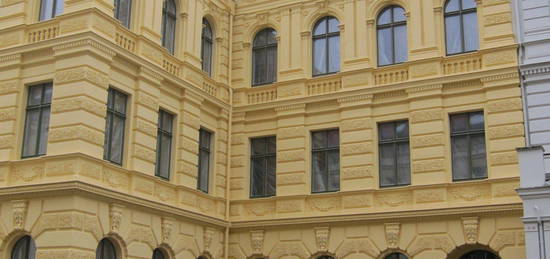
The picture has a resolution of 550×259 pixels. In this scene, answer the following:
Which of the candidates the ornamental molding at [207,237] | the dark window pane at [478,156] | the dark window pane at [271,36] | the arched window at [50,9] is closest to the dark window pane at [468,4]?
the dark window pane at [478,156]

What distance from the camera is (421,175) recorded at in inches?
866

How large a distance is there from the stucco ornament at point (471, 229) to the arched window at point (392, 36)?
5.79m

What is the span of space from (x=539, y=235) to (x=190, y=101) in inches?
447

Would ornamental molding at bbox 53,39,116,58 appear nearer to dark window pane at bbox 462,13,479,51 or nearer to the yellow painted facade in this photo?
the yellow painted facade

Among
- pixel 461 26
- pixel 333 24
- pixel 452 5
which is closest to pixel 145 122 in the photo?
pixel 333 24

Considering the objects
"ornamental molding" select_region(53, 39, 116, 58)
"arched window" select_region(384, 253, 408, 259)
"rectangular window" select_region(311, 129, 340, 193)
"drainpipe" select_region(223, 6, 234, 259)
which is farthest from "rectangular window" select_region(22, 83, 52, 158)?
"arched window" select_region(384, 253, 408, 259)

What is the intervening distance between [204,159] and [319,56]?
5390 millimetres

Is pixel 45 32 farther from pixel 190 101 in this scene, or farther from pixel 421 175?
pixel 421 175

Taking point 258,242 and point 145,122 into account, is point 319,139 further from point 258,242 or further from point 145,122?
point 145,122

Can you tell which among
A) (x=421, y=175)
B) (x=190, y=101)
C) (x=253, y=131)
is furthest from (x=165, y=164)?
(x=421, y=175)

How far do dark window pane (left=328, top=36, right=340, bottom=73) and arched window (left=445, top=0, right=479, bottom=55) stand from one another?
3.74 m

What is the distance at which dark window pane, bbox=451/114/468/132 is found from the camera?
72.4ft

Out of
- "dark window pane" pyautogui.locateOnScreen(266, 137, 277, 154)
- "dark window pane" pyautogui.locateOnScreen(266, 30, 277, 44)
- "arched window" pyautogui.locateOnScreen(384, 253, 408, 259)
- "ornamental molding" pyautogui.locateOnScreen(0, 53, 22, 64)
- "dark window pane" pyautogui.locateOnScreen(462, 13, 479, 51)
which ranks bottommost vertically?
"arched window" pyautogui.locateOnScreen(384, 253, 408, 259)

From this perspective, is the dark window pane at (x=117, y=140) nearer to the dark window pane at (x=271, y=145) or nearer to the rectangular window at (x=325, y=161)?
the dark window pane at (x=271, y=145)
